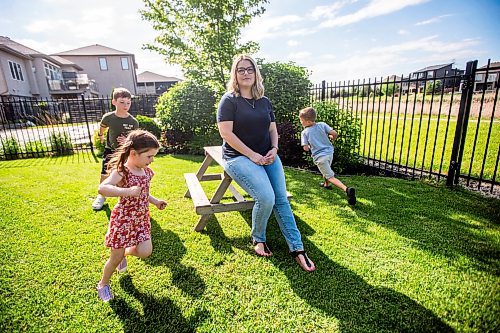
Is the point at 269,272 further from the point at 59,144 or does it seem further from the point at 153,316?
the point at 59,144

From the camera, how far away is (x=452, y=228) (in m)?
3.55

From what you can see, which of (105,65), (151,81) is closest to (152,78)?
(151,81)

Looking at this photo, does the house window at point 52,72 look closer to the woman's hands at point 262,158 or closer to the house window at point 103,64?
the house window at point 103,64

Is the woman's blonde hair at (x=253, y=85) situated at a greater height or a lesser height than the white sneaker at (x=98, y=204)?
greater

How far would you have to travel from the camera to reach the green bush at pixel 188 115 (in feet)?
31.3

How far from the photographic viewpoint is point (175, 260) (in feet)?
9.67

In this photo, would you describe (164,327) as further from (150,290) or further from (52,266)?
(52,266)

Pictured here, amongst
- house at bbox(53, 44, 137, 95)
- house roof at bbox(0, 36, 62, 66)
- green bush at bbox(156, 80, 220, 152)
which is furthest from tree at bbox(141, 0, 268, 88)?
house at bbox(53, 44, 137, 95)

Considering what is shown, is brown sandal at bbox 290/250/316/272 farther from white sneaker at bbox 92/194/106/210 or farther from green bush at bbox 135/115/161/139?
green bush at bbox 135/115/161/139

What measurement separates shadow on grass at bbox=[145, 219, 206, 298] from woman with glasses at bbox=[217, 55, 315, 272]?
0.79 m

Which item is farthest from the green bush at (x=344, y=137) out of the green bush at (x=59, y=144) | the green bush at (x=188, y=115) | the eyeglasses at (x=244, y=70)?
the green bush at (x=59, y=144)

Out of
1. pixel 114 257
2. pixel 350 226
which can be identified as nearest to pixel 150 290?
pixel 114 257

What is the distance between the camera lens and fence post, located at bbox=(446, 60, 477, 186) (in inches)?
187

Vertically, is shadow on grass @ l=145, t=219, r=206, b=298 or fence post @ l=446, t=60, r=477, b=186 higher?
fence post @ l=446, t=60, r=477, b=186
